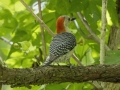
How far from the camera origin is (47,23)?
139 inches

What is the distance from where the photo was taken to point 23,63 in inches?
141

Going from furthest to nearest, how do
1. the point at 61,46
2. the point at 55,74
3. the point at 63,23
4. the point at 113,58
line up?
the point at 63,23 → the point at 61,46 → the point at 113,58 → the point at 55,74

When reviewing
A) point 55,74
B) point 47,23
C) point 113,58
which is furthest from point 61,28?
point 55,74

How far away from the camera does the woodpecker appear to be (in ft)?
9.32

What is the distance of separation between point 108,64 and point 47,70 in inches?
19.3

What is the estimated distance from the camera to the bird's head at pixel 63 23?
3.41m

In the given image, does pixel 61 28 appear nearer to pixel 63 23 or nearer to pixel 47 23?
pixel 63 23

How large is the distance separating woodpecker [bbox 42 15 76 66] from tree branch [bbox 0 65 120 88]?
311 mm

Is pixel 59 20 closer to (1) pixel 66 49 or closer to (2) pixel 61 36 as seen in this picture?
(2) pixel 61 36

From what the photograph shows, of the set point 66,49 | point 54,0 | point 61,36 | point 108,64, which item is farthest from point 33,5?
point 108,64

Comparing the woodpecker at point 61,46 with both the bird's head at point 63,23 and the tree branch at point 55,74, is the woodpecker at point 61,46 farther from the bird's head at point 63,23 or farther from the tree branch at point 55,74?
the tree branch at point 55,74

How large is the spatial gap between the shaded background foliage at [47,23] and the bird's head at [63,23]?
67 mm

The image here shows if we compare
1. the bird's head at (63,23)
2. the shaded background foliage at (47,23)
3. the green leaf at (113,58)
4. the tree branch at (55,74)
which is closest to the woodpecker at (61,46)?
the bird's head at (63,23)

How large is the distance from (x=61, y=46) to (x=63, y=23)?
1.79 ft
